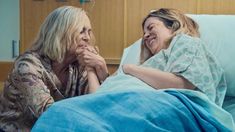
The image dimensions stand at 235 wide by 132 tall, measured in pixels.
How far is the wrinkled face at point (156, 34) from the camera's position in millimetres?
1524

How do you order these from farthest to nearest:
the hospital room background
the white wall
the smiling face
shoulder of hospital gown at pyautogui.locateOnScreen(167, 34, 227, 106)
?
the white wall
the hospital room background
the smiling face
shoulder of hospital gown at pyautogui.locateOnScreen(167, 34, 227, 106)

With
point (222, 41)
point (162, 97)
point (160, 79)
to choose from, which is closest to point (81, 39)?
point (160, 79)

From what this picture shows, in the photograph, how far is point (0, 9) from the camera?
2.85 meters

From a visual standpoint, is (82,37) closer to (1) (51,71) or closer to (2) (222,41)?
(1) (51,71)

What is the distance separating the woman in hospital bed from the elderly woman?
29 cm

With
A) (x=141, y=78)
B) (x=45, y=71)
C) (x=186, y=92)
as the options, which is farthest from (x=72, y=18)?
(x=186, y=92)

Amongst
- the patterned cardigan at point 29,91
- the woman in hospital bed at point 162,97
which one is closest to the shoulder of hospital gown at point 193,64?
the woman in hospital bed at point 162,97

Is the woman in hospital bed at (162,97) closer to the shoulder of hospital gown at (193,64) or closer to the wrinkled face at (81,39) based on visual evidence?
the shoulder of hospital gown at (193,64)

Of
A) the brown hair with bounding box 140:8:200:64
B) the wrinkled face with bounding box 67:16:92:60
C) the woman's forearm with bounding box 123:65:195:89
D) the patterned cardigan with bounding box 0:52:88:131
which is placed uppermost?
the brown hair with bounding box 140:8:200:64

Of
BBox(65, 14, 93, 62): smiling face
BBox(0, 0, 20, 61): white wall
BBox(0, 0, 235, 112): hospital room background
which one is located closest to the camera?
BBox(65, 14, 93, 62): smiling face

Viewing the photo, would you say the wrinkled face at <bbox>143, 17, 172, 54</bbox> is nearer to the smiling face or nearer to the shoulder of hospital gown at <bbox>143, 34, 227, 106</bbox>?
the shoulder of hospital gown at <bbox>143, 34, 227, 106</bbox>

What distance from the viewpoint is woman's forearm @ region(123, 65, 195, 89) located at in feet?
4.33

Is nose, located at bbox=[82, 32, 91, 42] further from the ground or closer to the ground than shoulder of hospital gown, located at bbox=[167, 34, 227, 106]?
further from the ground

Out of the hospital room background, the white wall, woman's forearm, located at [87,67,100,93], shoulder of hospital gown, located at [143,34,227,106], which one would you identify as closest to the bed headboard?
shoulder of hospital gown, located at [143,34,227,106]
